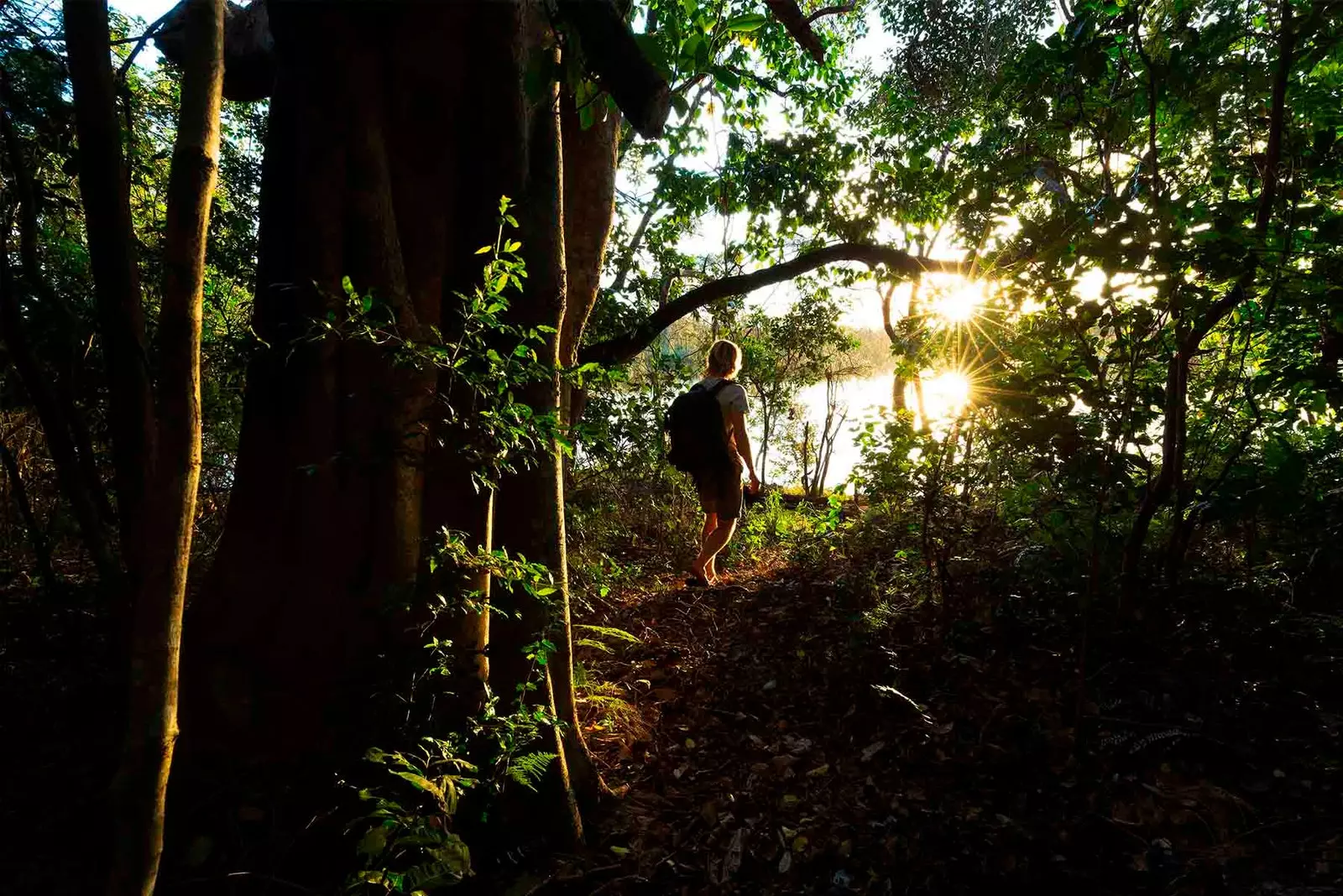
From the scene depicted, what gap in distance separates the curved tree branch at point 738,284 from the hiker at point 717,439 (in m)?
0.47

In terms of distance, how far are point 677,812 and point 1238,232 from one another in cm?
284

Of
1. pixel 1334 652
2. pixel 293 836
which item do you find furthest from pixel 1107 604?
pixel 293 836

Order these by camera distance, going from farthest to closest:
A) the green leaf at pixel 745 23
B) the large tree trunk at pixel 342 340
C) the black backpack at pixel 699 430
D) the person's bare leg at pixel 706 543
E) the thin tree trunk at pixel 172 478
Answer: the person's bare leg at pixel 706 543, the black backpack at pixel 699 430, the large tree trunk at pixel 342 340, the green leaf at pixel 745 23, the thin tree trunk at pixel 172 478

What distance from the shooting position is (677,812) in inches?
99.0

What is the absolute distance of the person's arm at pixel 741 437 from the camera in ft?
15.4

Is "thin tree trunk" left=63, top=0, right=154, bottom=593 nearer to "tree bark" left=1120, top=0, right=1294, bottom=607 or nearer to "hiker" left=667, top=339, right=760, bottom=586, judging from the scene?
"tree bark" left=1120, top=0, right=1294, bottom=607

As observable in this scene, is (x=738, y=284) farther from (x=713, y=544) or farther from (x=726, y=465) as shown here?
(x=713, y=544)

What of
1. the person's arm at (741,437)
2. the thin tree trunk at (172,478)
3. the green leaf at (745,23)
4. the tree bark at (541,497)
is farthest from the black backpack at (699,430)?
the thin tree trunk at (172,478)

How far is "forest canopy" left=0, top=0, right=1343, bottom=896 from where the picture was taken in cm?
179

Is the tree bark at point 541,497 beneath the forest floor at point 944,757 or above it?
above

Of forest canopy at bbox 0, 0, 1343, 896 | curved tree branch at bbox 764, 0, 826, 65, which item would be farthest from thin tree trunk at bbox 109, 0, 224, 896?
curved tree branch at bbox 764, 0, 826, 65

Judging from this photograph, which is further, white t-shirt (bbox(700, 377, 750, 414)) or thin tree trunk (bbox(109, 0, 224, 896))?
white t-shirt (bbox(700, 377, 750, 414))

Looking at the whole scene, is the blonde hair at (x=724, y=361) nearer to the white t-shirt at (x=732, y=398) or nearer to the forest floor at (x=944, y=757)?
the white t-shirt at (x=732, y=398)

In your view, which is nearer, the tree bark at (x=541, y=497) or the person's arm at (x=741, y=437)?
the tree bark at (x=541, y=497)
